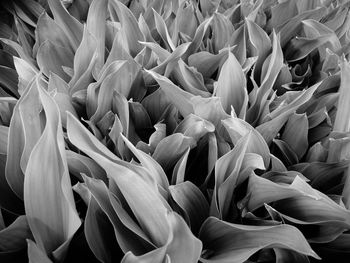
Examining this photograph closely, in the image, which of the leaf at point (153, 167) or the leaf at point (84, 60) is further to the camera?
the leaf at point (84, 60)

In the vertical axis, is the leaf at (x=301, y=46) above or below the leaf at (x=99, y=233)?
above

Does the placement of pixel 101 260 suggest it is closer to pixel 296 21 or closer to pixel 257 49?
pixel 257 49

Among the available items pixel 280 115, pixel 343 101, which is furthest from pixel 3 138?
pixel 343 101

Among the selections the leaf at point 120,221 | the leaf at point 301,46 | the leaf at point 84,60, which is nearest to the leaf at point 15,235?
the leaf at point 120,221

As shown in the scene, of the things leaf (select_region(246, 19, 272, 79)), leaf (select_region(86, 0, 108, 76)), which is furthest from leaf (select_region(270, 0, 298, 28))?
leaf (select_region(86, 0, 108, 76))

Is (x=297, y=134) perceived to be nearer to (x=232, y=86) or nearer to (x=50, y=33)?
(x=232, y=86)

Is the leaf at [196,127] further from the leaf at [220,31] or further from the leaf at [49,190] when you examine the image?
the leaf at [220,31]

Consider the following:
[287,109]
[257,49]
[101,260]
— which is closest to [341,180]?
[287,109]
